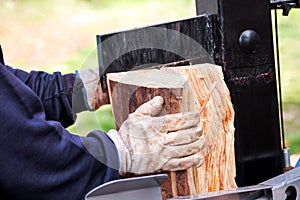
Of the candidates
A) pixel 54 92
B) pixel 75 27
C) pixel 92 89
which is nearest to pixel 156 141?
pixel 92 89

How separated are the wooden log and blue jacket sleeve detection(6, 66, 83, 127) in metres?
0.44

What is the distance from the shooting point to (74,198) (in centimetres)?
110

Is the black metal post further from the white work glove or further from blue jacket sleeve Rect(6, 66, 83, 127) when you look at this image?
blue jacket sleeve Rect(6, 66, 83, 127)

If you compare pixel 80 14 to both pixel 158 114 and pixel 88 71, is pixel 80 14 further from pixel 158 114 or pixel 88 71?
pixel 158 114

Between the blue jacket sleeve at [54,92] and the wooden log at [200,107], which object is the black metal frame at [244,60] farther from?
the blue jacket sleeve at [54,92]

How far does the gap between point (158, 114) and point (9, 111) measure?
346 mm

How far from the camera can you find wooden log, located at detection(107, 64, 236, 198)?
1.22 metres

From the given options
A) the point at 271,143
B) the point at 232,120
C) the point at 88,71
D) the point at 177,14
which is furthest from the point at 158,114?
the point at 177,14

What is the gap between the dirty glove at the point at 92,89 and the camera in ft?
5.15

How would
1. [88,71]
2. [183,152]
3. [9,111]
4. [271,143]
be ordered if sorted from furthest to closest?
[88,71] < [271,143] < [183,152] < [9,111]

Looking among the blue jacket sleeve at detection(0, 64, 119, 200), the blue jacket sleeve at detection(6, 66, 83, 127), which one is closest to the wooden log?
the blue jacket sleeve at detection(0, 64, 119, 200)

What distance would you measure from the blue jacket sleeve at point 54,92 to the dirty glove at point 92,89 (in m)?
0.05

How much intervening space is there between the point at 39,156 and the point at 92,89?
58 cm

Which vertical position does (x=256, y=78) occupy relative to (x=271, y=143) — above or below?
above
